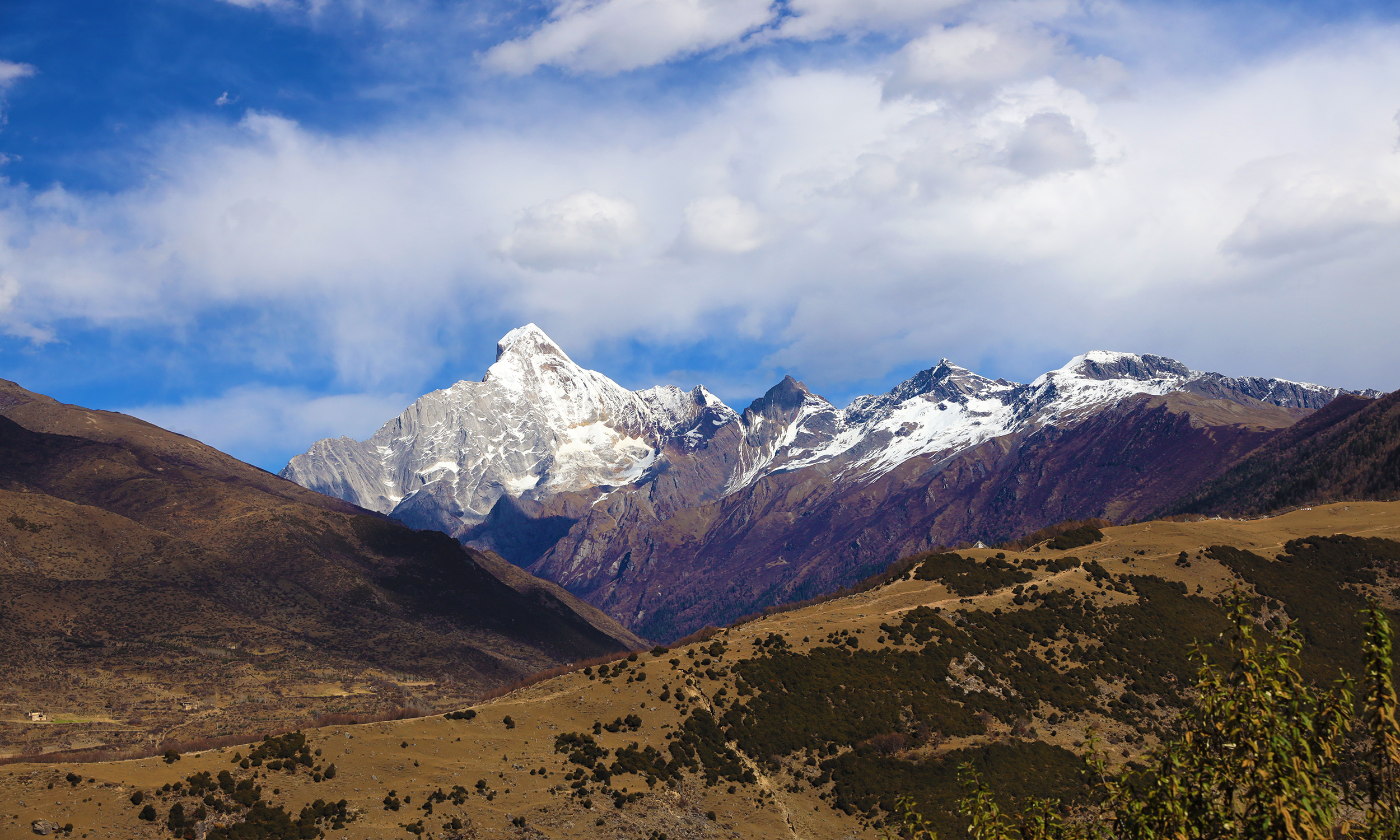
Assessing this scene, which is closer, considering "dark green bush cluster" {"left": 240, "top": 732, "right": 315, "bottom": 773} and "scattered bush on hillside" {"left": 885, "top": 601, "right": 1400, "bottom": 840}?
"scattered bush on hillside" {"left": 885, "top": 601, "right": 1400, "bottom": 840}

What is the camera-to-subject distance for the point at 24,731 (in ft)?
532

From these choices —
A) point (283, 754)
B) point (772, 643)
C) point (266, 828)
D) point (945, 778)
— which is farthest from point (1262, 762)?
point (772, 643)

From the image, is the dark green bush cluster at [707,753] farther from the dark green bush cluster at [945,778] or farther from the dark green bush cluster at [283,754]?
the dark green bush cluster at [283,754]

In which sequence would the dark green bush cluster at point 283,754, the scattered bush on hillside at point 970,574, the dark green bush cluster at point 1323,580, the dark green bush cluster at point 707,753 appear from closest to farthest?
the dark green bush cluster at point 283,754, the dark green bush cluster at point 707,753, the dark green bush cluster at point 1323,580, the scattered bush on hillside at point 970,574

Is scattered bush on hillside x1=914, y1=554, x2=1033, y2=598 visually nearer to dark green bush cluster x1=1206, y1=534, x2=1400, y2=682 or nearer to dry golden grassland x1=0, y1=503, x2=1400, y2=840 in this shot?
dry golden grassland x1=0, y1=503, x2=1400, y2=840

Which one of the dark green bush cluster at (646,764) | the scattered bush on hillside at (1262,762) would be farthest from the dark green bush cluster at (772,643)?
the scattered bush on hillside at (1262,762)

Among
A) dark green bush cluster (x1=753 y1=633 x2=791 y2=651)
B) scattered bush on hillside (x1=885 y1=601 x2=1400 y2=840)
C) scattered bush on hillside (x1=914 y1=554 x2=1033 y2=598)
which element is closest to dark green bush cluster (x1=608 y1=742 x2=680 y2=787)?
dark green bush cluster (x1=753 y1=633 x2=791 y2=651)

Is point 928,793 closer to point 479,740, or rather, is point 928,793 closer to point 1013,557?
point 479,740

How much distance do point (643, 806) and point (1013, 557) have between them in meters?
97.2

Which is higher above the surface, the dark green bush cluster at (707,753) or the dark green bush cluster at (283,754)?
the dark green bush cluster at (283,754)

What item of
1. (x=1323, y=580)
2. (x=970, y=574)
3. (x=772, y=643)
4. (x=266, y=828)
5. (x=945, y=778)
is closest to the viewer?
(x=266, y=828)

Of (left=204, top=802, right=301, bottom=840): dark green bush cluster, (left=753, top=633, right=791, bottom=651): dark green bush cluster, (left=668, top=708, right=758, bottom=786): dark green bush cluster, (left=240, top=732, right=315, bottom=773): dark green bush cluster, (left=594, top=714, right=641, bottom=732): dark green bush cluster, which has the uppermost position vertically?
(left=753, top=633, right=791, bottom=651): dark green bush cluster

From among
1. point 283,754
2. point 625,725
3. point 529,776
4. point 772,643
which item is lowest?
point 529,776

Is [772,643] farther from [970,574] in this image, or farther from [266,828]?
[266,828]
